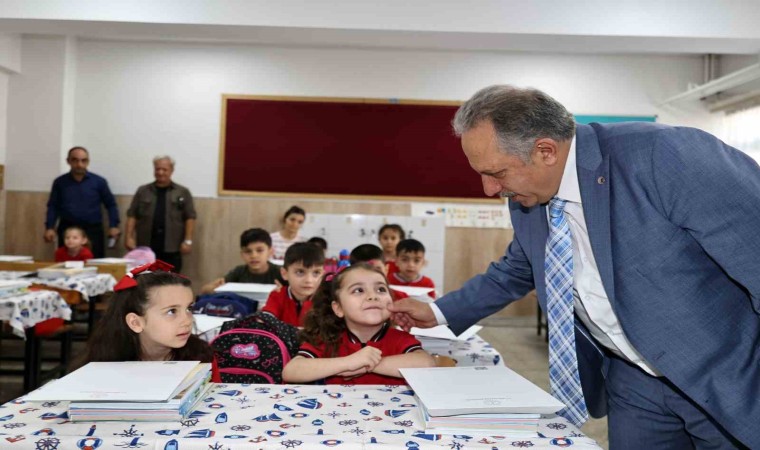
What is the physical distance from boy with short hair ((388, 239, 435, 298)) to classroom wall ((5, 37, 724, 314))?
270 centimetres

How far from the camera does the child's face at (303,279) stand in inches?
122

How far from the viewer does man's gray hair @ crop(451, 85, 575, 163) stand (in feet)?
4.54

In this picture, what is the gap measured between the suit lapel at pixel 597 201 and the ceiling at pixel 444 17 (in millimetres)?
3797

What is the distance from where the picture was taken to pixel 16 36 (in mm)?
6758

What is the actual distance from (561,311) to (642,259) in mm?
213

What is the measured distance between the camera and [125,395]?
1104 millimetres

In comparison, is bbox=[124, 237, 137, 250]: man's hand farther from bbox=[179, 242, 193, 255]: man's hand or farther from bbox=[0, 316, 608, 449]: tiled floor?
bbox=[0, 316, 608, 449]: tiled floor

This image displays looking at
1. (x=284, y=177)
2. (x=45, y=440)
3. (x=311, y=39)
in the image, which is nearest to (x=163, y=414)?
(x=45, y=440)

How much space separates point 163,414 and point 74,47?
709cm

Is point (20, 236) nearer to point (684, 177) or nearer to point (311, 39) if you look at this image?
point (311, 39)

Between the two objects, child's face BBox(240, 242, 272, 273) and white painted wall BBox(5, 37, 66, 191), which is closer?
child's face BBox(240, 242, 272, 273)

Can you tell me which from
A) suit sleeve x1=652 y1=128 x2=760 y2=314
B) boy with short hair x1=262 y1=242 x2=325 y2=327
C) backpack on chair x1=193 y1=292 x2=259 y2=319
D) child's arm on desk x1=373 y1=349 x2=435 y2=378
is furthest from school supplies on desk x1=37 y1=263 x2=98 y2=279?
suit sleeve x1=652 y1=128 x2=760 y2=314

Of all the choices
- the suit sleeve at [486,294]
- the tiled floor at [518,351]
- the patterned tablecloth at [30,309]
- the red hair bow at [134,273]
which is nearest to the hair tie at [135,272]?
the red hair bow at [134,273]

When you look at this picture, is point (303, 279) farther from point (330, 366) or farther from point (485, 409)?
point (485, 409)
